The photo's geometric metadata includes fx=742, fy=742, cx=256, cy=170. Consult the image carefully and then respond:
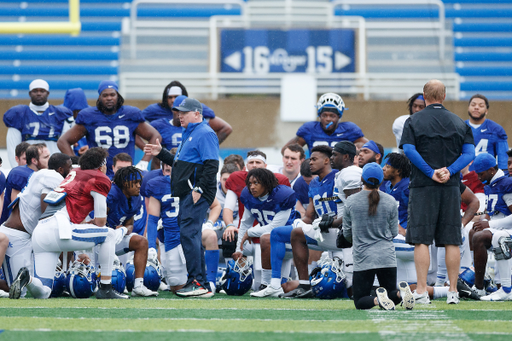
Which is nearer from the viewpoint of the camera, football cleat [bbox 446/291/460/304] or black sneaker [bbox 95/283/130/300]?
football cleat [bbox 446/291/460/304]

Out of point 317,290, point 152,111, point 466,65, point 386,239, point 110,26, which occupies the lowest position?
point 317,290

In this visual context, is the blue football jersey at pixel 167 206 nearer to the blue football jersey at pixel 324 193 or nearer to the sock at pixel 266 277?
the sock at pixel 266 277

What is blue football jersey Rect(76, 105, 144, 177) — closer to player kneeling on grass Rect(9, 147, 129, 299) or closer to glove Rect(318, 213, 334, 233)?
player kneeling on grass Rect(9, 147, 129, 299)

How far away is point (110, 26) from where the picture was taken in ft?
56.0

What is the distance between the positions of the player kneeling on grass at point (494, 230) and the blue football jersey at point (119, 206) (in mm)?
2938

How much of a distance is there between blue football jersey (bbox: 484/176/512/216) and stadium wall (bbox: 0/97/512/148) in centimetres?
620

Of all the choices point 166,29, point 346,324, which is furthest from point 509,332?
point 166,29

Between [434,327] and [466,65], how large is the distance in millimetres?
13193

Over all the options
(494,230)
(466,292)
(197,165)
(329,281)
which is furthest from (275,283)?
(494,230)

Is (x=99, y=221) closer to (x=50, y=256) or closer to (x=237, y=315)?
(x=50, y=256)

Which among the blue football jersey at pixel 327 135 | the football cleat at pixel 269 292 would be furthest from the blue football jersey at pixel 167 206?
the blue football jersey at pixel 327 135

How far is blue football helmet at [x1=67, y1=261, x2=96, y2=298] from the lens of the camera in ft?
20.0

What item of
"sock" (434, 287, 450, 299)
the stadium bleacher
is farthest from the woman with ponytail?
the stadium bleacher

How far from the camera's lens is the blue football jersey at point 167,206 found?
720 centimetres
